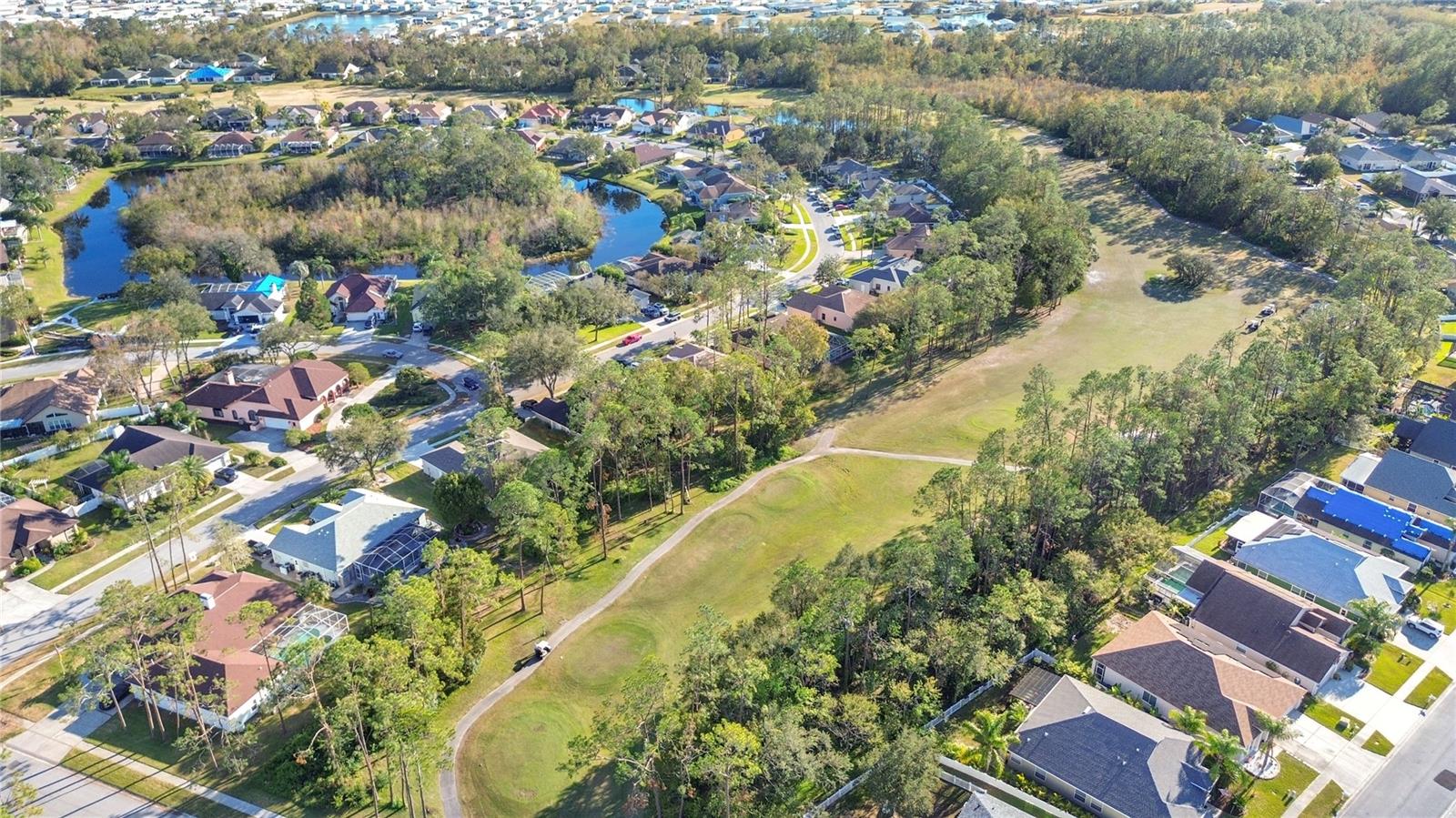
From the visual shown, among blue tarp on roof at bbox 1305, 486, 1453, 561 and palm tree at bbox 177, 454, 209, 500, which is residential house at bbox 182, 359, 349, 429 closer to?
palm tree at bbox 177, 454, 209, 500

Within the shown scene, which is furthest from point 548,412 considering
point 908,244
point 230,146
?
point 230,146

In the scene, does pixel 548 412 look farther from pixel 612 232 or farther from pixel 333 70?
pixel 333 70

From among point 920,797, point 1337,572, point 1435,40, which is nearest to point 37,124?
point 920,797

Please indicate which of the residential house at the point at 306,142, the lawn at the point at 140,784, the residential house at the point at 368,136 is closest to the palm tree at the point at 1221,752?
the lawn at the point at 140,784

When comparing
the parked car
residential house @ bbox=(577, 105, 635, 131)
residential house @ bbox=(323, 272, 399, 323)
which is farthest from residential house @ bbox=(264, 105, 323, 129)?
the parked car

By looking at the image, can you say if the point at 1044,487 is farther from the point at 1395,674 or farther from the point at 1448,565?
the point at 1448,565

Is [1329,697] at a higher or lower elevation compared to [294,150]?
lower
